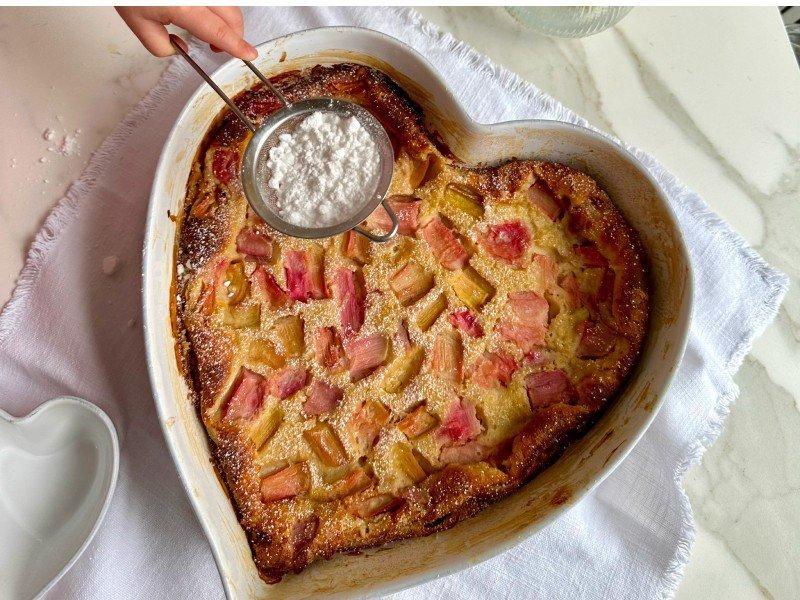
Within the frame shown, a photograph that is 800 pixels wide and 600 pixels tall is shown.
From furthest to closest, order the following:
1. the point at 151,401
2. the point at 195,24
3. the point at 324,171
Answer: the point at 151,401
the point at 324,171
the point at 195,24

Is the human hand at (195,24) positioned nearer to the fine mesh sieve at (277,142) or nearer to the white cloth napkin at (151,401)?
the fine mesh sieve at (277,142)

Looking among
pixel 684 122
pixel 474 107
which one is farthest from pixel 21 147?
pixel 684 122

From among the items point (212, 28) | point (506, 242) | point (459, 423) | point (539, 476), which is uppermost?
point (212, 28)

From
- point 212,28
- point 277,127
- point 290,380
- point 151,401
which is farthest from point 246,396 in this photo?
point 212,28

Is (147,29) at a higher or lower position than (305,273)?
higher

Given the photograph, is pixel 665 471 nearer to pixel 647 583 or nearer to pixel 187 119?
pixel 647 583

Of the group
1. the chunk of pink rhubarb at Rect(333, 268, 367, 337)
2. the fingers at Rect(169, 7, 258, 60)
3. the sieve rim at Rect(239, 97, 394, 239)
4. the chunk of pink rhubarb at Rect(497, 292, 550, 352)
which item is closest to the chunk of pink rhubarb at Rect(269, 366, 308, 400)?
the chunk of pink rhubarb at Rect(333, 268, 367, 337)

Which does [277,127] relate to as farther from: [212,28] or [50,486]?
[50,486]

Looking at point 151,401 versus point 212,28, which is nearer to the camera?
point 212,28
